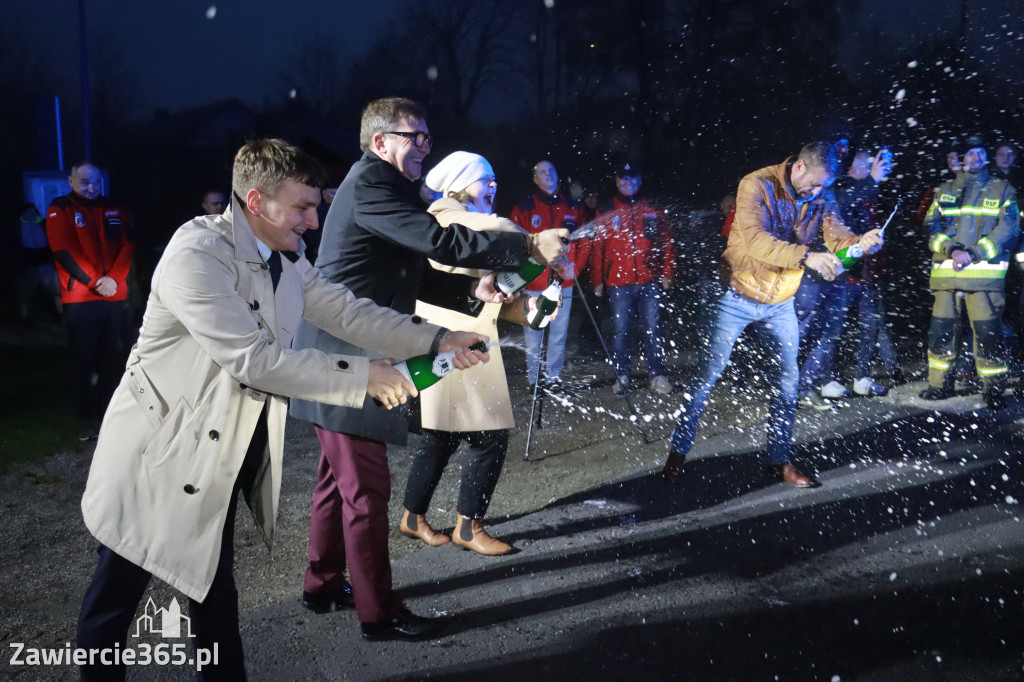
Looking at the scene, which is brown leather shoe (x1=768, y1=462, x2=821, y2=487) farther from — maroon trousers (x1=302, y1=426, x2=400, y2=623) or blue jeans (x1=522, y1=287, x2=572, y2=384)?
maroon trousers (x1=302, y1=426, x2=400, y2=623)

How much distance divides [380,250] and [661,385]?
559 centimetres

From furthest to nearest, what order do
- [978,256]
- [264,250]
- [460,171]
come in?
[978,256] → [460,171] → [264,250]

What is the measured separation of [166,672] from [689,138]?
18.0 meters

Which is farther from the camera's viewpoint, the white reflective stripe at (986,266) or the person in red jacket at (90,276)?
the white reflective stripe at (986,266)

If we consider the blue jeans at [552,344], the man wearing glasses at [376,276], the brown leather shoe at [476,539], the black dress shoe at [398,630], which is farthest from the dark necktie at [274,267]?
the blue jeans at [552,344]

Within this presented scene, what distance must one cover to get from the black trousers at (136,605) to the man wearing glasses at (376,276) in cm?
70

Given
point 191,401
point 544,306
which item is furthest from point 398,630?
point 544,306

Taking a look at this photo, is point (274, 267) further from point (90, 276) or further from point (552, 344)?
point (552, 344)

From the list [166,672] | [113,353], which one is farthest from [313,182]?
[113,353]

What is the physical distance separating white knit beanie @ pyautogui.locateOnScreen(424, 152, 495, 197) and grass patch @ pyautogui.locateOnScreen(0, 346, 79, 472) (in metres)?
4.05

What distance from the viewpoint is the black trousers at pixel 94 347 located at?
659 cm

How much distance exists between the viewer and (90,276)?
21.4 ft

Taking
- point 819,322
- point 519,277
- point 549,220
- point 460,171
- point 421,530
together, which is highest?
point 460,171

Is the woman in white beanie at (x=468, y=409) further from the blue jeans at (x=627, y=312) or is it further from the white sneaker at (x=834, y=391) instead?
the white sneaker at (x=834, y=391)
